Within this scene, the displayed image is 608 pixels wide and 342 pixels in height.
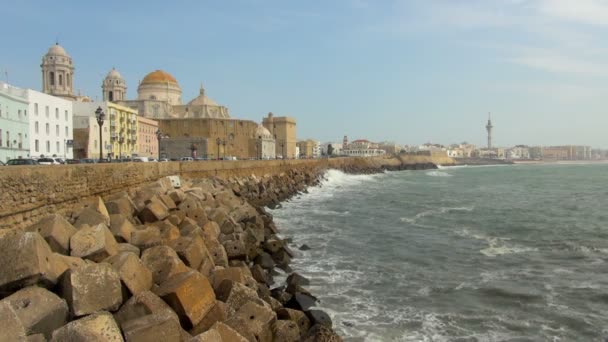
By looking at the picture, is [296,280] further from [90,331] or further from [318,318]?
[90,331]

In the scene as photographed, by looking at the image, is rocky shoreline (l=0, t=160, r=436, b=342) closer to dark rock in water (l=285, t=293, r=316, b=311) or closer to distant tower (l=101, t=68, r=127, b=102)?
dark rock in water (l=285, t=293, r=316, b=311)

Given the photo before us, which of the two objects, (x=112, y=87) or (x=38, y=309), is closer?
(x=38, y=309)

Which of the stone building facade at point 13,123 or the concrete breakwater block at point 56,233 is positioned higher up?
the stone building facade at point 13,123

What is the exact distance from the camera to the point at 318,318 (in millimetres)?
9109

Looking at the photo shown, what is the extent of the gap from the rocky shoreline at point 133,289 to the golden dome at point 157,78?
7059 cm

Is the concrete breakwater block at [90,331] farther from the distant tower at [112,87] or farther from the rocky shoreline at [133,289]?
the distant tower at [112,87]

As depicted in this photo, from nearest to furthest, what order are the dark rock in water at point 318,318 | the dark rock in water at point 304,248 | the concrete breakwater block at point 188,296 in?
the concrete breakwater block at point 188,296
the dark rock in water at point 318,318
the dark rock in water at point 304,248

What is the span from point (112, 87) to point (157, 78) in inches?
343

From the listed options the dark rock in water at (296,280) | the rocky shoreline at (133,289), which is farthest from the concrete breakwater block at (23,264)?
the dark rock in water at (296,280)

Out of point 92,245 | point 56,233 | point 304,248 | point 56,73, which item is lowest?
point 304,248

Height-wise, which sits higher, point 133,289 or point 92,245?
point 92,245

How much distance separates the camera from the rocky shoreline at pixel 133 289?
567 centimetres

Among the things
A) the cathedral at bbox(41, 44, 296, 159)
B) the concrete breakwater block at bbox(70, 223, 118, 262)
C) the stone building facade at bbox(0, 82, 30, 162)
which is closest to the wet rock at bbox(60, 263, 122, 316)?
the concrete breakwater block at bbox(70, 223, 118, 262)

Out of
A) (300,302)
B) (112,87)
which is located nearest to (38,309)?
(300,302)
